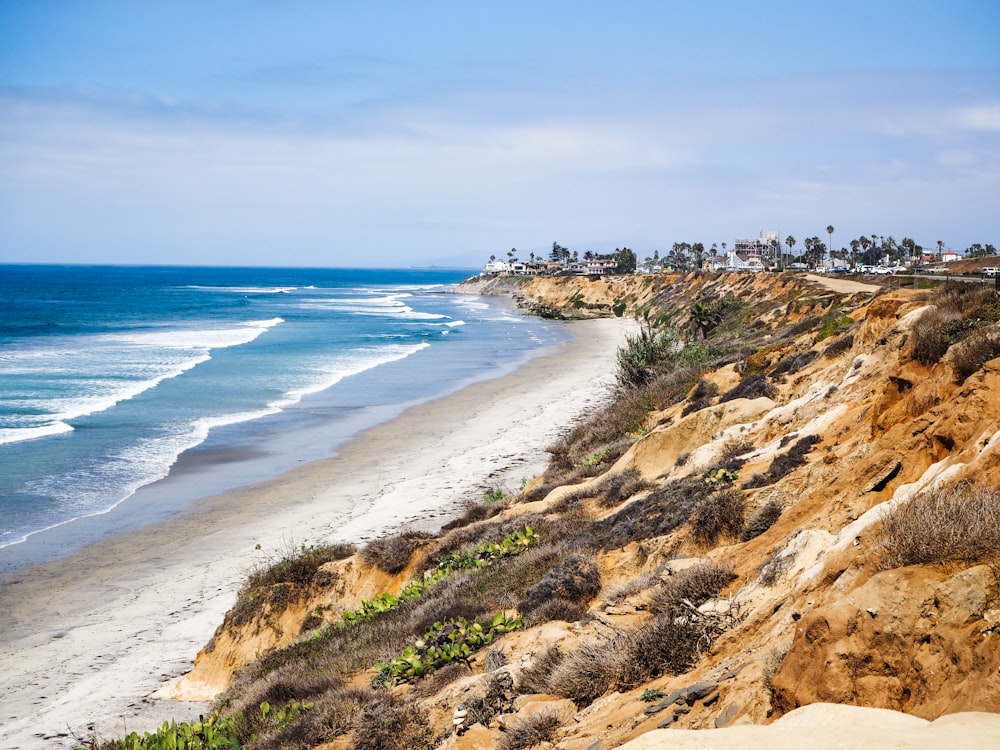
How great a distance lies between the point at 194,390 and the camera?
131 ft

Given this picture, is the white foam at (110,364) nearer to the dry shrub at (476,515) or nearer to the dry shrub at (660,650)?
the dry shrub at (476,515)

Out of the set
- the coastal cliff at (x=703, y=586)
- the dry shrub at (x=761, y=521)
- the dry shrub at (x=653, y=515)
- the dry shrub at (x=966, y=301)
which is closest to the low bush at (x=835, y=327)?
the coastal cliff at (x=703, y=586)

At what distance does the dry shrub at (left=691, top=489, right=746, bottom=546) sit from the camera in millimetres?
10391

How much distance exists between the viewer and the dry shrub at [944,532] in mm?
5207

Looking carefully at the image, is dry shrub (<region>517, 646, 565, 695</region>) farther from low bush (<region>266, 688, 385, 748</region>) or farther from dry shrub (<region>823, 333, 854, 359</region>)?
dry shrub (<region>823, 333, 854, 359</region>)

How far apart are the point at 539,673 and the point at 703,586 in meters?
1.88

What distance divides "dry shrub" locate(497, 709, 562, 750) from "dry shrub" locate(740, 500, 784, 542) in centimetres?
406

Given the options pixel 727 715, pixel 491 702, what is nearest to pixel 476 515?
pixel 491 702

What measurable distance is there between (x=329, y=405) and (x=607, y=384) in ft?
41.8

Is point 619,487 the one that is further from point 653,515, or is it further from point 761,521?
point 761,521

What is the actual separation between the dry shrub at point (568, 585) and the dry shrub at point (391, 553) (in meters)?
4.93

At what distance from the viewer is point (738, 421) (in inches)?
660

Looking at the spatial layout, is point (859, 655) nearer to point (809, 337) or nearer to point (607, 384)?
point (809, 337)

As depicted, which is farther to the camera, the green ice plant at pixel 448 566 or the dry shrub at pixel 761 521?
the green ice plant at pixel 448 566
